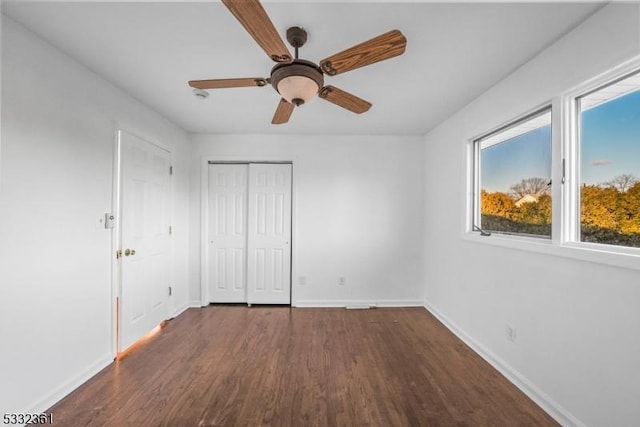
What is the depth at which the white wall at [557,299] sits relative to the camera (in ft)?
4.20

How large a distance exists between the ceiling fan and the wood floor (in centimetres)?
200

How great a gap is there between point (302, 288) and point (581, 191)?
2.97 meters

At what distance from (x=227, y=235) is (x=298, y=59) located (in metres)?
2.76

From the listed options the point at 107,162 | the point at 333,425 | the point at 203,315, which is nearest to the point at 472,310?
the point at 333,425

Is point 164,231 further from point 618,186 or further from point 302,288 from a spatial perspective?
point 618,186

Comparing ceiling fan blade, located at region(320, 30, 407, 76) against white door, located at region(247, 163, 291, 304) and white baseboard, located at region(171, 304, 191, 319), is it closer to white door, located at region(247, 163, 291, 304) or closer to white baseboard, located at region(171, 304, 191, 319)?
white door, located at region(247, 163, 291, 304)

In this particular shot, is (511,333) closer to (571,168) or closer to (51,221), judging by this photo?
(571,168)

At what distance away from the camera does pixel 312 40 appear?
1600 mm

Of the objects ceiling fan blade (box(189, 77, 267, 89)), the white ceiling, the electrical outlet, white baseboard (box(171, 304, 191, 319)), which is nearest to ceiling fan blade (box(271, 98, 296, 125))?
ceiling fan blade (box(189, 77, 267, 89))

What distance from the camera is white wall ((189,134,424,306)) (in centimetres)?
353

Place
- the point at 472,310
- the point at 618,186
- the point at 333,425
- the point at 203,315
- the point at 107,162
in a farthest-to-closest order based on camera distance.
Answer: the point at 203,315, the point at 472,310, the point at 107,162, the point at 333,425, the point at 618,186

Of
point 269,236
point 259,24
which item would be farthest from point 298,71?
point 269,236

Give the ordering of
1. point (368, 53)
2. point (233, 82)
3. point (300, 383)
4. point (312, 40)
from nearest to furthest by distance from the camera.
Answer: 1. point (368, 53)
2. point (233, 82)
3. point (312, 40)
4. point (300, 383)

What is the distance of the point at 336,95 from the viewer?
1.60 m
